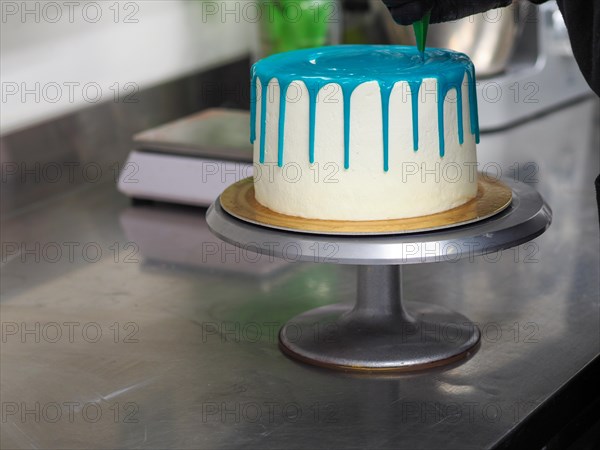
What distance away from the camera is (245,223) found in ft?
3.48

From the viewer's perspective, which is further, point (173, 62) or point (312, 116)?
point (173, 62)

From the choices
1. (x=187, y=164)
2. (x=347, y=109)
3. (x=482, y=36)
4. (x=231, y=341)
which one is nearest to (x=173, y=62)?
(x=187, y=164)

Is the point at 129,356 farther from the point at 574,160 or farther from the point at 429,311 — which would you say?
the point at 574,160

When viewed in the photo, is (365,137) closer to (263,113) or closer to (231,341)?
(263,113)

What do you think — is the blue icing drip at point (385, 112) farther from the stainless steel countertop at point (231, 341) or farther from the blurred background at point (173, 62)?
the blurred background at point (173, 62)

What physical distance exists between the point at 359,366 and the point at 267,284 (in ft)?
0.95

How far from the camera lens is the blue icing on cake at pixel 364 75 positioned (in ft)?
3.33

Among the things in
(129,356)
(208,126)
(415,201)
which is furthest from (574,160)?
(129,356)

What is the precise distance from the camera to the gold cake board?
1.01 metres

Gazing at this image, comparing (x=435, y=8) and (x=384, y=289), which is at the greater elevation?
(x=435, y=8)

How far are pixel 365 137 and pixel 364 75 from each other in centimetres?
6

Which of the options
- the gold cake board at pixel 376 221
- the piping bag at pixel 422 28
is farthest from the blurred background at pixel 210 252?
the piping bag at pixel 422 28

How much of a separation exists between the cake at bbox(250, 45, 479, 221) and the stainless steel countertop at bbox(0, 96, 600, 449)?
0.58ft

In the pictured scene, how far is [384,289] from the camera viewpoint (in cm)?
115
